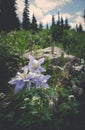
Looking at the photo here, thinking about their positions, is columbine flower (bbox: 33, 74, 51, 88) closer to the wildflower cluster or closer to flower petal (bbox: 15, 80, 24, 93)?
the wildflower cluster

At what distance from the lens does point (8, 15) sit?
4975 cm

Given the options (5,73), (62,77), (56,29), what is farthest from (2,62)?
(56,29)

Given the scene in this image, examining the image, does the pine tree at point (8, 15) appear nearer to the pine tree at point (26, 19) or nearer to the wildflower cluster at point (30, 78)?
the pine tree at point (26, 19)

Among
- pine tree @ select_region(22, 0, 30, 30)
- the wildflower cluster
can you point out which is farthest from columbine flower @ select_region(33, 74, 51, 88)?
pine tree @ select_region(22, 0, 30, 30)

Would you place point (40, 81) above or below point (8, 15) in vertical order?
below

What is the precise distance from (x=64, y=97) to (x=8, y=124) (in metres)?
0.89

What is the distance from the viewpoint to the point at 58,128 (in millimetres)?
4625

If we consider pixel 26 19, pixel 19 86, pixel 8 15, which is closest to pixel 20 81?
pixel 19 86

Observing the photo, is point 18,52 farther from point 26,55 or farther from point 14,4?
point 14,4

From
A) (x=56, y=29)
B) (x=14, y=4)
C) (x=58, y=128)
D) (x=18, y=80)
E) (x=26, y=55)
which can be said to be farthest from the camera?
(x=14, y=4)

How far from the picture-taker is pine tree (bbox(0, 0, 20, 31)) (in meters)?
46.7

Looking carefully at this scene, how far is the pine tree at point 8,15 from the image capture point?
46719 millimetres

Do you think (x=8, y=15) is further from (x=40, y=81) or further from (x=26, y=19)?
(x=40, y=81)

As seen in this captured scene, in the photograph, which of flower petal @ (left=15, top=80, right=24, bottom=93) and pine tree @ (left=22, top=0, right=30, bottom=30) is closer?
flower petal @ (left=15, top=80, right=24, bottom=93)
